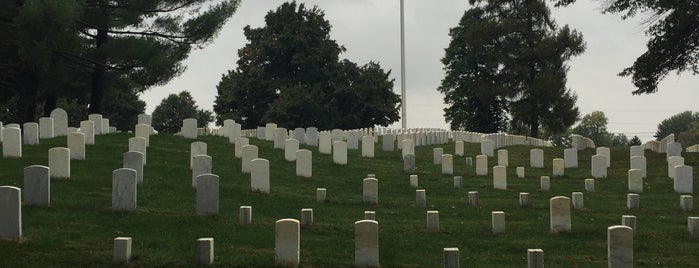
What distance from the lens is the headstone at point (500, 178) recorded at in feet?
75.6

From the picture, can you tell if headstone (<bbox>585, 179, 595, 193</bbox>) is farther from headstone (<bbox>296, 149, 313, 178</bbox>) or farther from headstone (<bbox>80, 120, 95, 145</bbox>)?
headstone (<bbox>80, 120, 95, 145</bbox>)

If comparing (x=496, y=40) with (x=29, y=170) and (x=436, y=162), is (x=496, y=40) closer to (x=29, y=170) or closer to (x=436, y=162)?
(x=436, y=162)

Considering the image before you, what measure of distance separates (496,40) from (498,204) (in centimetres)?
3968

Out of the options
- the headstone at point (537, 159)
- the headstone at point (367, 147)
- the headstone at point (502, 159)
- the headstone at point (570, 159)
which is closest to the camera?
the headstone at point (502, 159)

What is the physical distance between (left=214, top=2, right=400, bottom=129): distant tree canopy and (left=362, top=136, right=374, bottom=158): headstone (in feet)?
111

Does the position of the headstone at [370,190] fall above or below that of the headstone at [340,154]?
below

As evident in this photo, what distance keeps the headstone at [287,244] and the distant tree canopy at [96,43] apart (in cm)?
2410

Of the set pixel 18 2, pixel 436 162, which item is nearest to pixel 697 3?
pixel 436 162

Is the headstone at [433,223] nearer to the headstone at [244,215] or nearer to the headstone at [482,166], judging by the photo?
the headstone at [244,215]

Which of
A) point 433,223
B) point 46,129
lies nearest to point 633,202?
point 433,223

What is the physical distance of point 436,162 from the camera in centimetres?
2983

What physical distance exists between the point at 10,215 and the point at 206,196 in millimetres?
3783

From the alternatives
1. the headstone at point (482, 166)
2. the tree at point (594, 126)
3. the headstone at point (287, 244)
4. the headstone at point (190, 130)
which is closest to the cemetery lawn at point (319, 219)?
the headstone at point (287, 244)

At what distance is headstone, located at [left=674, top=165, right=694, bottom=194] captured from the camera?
74.2 feet
